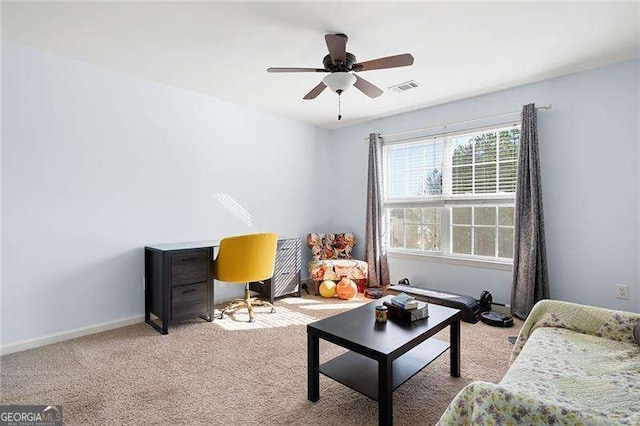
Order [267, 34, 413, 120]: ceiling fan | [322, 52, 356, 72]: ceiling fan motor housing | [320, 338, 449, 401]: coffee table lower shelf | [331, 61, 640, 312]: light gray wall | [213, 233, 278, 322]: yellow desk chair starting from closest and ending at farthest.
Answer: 1. [320, 338, 449, 401]: coffee table lower shelf
2. [267, 34, 413, 120]: ceiling fan
3. [322, 52, 356, 72]: ceiling fan motor housing
4. [331, 61, 640, 312]: light gray wall
5. [213, 233, 278, 322]: yellow desk chair

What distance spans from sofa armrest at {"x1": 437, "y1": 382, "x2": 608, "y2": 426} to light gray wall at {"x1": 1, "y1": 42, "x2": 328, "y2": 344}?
309cm

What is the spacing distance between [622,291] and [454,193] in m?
1.77

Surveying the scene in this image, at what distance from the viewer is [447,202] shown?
3879 mm

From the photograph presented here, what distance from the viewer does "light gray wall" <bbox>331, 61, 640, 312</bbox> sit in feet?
9.04

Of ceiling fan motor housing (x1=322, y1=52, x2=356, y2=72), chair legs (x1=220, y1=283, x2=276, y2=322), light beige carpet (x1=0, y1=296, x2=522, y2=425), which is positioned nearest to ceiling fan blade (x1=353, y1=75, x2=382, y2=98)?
ceiling fan motor housing (x1=322, y1=52, x2=356, y2=72)

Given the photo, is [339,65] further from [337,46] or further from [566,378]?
[566,378]

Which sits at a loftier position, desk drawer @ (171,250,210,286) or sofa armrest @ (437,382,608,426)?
desk drawer @ (171,250,210,286)

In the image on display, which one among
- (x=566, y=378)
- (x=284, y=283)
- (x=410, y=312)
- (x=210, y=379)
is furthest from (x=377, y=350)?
(x=284, y=283)

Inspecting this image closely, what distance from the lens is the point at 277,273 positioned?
12.6ft

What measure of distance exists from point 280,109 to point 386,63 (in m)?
2.20

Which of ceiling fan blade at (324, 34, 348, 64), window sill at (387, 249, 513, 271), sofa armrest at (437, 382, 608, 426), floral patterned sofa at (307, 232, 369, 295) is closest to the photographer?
sofa armrest at (437, 382, 608, 426)

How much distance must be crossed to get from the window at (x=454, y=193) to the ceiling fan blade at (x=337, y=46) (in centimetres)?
213

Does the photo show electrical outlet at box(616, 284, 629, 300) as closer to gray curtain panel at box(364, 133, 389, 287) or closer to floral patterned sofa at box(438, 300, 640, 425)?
floral patterned sofa at box(438, 300, 640, 425)

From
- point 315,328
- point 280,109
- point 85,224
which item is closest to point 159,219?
point 85,224
